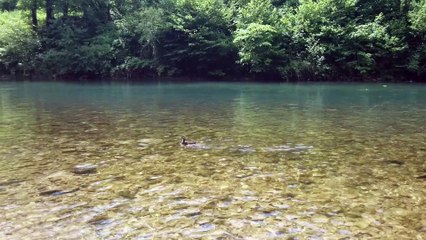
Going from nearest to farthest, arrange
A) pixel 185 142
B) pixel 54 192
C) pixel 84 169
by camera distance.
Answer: pixel 54 192 < pixel 84 169 < pixel 185 142

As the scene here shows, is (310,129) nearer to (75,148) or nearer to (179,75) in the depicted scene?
(75,148)

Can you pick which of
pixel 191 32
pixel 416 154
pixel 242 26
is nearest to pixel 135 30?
pixel 191 32

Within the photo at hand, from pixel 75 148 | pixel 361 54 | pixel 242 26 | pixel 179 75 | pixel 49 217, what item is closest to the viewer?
pixel 49 217

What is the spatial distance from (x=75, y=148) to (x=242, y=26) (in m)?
27.3

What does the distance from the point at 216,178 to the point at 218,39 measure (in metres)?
29.1

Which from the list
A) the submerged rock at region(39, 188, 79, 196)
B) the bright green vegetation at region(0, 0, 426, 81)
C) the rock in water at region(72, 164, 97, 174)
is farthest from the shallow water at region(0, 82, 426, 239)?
the bright green vegetation at region(0, 0, 426, 81)

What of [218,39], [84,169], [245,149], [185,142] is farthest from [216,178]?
[218,39]

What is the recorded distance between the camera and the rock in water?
6484mm

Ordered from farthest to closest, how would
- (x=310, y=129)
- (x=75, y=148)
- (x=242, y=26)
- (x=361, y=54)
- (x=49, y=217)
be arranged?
(x=242, y=26), (x=361, y=54), (x=310, y=129), (x=75, y=148), (x=49, y=217)

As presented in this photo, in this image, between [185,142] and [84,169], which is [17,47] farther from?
[84,169]

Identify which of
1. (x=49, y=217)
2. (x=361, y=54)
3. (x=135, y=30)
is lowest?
(x=49, y=217)

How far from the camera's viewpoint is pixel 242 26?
33562mm

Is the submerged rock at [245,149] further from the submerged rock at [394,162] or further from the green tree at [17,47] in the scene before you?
the green tree at [17,47]

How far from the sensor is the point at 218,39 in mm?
34031
